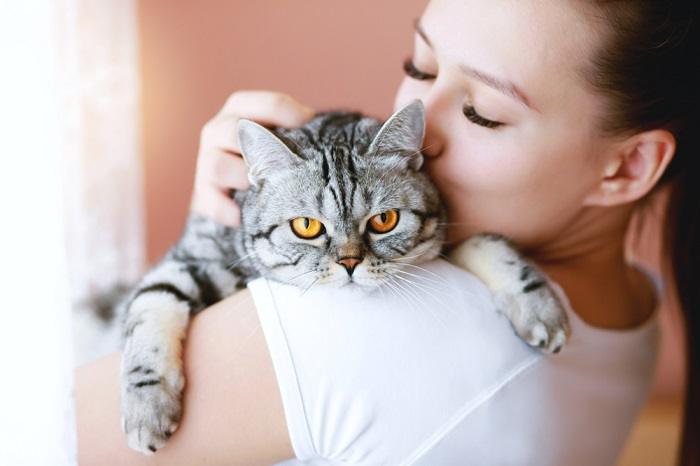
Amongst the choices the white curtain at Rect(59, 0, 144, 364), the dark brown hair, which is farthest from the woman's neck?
the white curtain at Rect(59, 0, 144, 364)

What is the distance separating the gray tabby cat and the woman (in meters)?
0.04

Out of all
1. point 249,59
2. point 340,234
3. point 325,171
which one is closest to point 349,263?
point 340,234

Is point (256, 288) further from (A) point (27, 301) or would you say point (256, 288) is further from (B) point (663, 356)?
(B) point (663, 356)

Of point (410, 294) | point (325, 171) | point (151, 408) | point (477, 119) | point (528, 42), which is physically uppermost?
point (528, 42)

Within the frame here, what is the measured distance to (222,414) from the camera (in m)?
0.77

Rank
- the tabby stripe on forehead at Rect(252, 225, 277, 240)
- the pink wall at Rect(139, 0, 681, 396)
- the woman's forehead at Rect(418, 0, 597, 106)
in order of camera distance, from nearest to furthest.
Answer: the woman's forehead at Rect(418, 0, 597, 106)
the tabby stripe on forehead at Rect(252, 225, 277, 240)
the pink wall at Rect(139, 0, 681, 396)

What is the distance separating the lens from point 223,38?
192 centimetres

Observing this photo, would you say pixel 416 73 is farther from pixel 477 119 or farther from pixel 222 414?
pixel 222 414

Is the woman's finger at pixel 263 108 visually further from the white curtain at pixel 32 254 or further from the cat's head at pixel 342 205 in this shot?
the white curtain at pixel 32 254

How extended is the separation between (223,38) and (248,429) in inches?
56.2

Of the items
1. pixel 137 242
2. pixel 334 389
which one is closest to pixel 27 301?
pixel 334 389

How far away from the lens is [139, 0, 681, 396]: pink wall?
→ 190 centimetres

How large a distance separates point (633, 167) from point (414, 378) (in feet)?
1.75

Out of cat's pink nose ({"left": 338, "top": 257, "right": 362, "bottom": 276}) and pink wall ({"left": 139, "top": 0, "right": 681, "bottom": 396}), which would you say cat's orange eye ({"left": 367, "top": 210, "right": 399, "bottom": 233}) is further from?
pink wall ({"left": 139, "top": 0, "right": 681, "bottom": 396})
